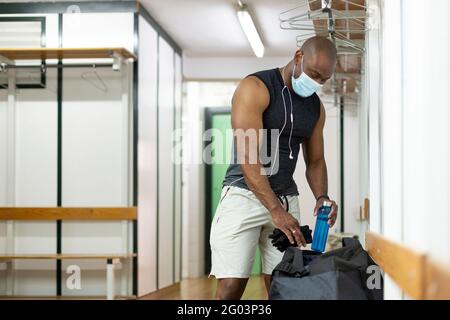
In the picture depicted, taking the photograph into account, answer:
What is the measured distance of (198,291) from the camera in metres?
7.68

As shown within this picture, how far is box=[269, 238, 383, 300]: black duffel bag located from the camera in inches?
87.3

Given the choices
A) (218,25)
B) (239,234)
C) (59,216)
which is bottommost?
(59,216)

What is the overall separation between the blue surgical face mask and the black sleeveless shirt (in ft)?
0.16

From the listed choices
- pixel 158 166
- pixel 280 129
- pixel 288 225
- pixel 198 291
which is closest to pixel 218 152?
pixel 198 291

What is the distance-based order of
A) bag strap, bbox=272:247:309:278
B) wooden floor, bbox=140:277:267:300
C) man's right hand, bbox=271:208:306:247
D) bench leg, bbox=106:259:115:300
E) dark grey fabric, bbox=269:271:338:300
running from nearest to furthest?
1. dark grey fabric, bbox=269:271:338:300
2. bag strap, bbox=272:247:309:278
3. man's right hand, bbox=271:208:306:247
4. bench leg, bbox=106:259:115:300
5. wooden floor, bbox=140:277:267:300

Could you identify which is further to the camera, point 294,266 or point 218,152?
point 218,152

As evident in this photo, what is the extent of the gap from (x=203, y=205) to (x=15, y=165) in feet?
12.7

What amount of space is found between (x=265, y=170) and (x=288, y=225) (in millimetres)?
307

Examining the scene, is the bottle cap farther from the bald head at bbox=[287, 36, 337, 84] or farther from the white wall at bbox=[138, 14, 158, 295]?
the white wall at bbox=[138, 14, 158, 295]

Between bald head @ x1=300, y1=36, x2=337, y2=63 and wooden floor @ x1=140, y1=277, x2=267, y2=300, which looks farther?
wooden floor @ x1=140, y1=277, x2=267, y2=300

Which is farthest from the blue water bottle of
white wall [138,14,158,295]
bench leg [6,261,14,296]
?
bench leg [6,261,14,296]

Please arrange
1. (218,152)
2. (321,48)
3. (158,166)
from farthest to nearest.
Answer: (218,152), (158,166), (321,48)

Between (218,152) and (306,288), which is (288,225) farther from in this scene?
(218,152)
